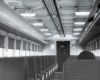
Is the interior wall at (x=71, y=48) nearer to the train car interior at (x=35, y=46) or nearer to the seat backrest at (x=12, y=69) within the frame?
the train car interior at (x=35, y=46)

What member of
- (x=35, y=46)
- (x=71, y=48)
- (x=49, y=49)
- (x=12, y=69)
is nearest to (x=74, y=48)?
(x=71, y=48)

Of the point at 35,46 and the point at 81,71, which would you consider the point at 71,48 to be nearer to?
the point at 35,46

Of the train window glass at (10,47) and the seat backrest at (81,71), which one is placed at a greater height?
the train window glass at (10,47)

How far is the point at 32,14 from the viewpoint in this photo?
13656 mm

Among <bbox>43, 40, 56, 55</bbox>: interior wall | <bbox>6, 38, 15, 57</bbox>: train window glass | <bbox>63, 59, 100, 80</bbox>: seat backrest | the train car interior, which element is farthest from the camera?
<bbox>43, 40, 56, 55</bbox>: interior wall

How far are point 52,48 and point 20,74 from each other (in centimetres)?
2696

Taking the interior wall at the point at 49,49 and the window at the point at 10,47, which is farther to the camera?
the interior wall at the point at 49,49

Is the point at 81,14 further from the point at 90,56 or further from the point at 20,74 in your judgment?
the point at 20,74

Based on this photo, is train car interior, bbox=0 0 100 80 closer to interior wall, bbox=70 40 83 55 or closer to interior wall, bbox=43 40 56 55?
interior wall, bbox=70 40 83 55

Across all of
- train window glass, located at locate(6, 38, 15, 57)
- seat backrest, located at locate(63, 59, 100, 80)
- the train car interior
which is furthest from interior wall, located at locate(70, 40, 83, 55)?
seat backrest, located at locate(63, 59, 100, 80)

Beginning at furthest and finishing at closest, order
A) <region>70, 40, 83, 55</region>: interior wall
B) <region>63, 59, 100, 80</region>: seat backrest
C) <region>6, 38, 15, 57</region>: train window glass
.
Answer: <region>70, 40, 83, 55</region>: interior wall
<region>6, 38, 15, 57</region>: train window glass
<region>63, 59, 100, 80</region>: seat backrest

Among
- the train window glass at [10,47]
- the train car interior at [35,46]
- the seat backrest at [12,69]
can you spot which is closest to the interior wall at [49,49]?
the train car interior at [35,46]

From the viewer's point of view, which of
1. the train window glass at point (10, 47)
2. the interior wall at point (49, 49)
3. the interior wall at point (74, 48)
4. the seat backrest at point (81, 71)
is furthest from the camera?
the interior wall at point (49, 49)

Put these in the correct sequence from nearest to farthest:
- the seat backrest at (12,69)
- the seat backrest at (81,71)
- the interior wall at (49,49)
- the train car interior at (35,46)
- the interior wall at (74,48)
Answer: the seat backrest at (81,71)
the train car interior at (35,46)
the seat backrest at (12,69)
the interior wall at (74,48)
the interior wall at (49,49)
